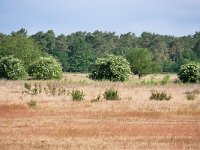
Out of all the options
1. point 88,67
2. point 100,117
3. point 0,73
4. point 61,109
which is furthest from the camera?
point 88,67

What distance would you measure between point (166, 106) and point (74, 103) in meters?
6.87

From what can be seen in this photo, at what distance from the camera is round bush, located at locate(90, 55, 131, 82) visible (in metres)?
59.7

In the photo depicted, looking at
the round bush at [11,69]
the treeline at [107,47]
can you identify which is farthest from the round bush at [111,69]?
the treeline at [107,47]

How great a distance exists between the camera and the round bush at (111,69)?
5972 centimetres

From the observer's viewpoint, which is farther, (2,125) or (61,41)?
(61,41)

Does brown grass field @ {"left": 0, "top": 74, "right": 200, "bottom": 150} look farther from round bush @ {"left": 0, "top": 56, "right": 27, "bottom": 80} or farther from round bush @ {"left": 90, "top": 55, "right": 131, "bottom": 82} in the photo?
round bush @ {"left": 0, "top": 56, "right": 27, "bottom": 80}

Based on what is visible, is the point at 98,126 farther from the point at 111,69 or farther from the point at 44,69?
the point at 44,69

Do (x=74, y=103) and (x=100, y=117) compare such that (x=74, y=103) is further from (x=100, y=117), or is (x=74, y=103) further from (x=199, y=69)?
(x=199, y=69)

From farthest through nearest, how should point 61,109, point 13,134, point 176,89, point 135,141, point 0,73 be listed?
point 0,73
point 176,89
point 61,109
point 13,134
point 135,141

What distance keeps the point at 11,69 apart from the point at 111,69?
1572cm

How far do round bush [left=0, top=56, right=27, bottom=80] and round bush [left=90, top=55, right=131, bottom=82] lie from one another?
11636mm

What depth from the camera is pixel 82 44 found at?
5133 inches

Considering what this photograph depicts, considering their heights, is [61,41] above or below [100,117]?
above

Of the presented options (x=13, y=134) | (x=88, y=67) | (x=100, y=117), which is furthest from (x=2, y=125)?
(x=88, y=67)
